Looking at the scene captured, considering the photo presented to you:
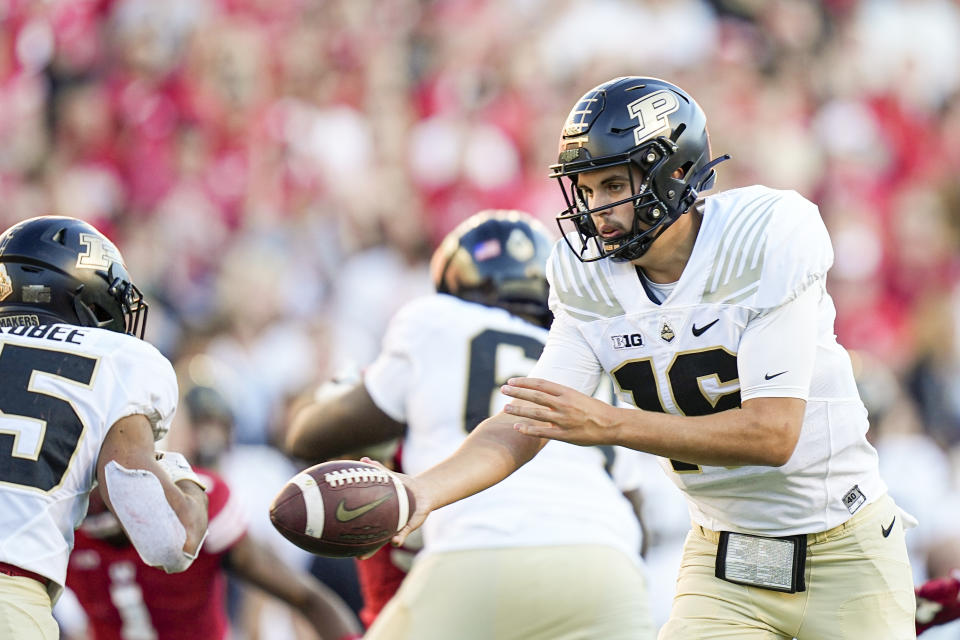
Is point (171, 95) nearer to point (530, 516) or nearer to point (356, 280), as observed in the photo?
point (356, 280)

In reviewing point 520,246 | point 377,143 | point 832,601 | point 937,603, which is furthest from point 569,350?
point 377,143

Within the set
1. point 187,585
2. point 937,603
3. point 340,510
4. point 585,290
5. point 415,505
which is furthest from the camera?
point 187,585

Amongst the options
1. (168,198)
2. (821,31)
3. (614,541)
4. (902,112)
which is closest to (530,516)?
(614,541)

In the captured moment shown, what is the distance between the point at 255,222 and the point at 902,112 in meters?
5.33

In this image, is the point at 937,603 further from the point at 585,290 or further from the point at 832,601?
the point at 585,290

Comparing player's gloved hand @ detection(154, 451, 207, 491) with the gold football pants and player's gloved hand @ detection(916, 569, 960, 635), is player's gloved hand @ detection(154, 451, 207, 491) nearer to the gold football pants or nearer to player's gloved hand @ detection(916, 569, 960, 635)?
the gold football pants

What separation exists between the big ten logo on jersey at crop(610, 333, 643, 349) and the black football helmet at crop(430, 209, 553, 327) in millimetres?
1263

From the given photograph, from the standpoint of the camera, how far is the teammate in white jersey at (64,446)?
3006mm

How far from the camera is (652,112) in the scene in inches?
126

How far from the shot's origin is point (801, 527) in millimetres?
3172

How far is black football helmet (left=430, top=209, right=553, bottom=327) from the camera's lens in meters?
4.48

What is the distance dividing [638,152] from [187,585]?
2.32 metres

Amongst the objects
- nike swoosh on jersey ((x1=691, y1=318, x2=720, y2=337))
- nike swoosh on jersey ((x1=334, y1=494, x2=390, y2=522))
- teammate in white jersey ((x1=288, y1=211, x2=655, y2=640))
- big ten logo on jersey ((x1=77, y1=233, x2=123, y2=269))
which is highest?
big ten logo on jersey ((x1=77, y1=233, x2=123, y2=269))

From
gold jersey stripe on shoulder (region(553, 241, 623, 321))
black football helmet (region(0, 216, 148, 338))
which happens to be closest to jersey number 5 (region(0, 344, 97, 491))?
black football helmet (region(0, 216, 148, 338))
